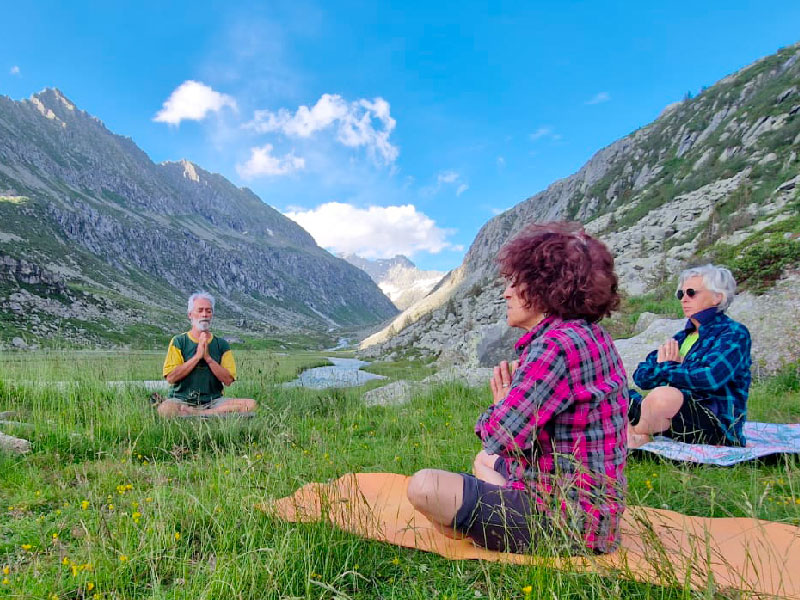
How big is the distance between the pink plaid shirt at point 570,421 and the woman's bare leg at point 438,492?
1.00ft

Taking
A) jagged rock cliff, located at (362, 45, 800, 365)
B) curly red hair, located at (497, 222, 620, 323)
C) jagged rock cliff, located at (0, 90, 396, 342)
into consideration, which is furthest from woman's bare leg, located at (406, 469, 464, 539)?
jagged rock cliff, located at (0, 90, 396, 342)

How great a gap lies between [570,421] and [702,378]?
295 centimetres

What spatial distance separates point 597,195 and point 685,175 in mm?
14554

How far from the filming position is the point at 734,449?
4.34 m

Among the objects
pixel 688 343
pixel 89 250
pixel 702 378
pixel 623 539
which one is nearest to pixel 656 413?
pixel 702 378

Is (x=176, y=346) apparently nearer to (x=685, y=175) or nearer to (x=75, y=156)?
(x=685, y=175)

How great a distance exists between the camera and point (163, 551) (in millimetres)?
2484

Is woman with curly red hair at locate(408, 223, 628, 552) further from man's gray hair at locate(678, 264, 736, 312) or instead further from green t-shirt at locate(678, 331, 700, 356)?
green t-shirt at locate(678, 331, 700, 356)

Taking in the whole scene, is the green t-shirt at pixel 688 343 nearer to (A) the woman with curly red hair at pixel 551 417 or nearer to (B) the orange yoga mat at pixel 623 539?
(B) the orange yoga mat at pixel 623 539

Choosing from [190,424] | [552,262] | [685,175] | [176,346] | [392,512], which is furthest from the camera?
[685,175]

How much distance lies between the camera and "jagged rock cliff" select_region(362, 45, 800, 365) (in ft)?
53.5

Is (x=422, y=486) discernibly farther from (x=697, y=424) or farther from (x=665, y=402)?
(x=697, y=424)

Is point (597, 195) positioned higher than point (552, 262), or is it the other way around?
point (597, 195)

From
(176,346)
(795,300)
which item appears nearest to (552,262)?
(176,346)
